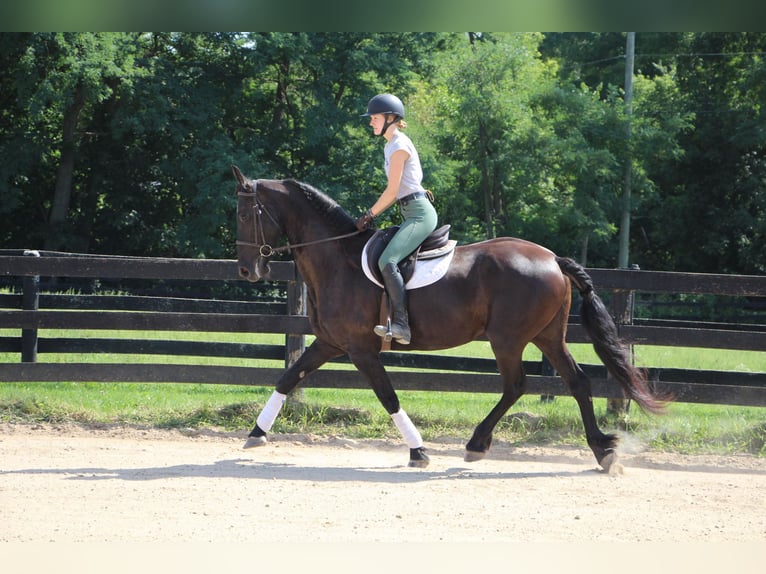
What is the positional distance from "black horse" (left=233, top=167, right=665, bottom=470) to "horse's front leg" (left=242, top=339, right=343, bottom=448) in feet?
0.28

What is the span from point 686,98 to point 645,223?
5458 mm

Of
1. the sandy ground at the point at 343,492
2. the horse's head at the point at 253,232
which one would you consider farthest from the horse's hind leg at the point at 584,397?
the horse's head at the point at 253,232

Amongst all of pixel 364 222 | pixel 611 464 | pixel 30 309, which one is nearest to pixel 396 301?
pixel 364 222

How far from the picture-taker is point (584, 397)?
699 cm

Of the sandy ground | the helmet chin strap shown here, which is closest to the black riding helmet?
the helmet chin strap

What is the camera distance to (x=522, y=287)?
6.83 meters

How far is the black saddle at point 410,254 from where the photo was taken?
6.88m

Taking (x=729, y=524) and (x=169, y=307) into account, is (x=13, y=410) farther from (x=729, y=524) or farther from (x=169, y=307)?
(x=729, y=524)

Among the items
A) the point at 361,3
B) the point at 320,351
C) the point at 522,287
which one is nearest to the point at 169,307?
the point at 320,351

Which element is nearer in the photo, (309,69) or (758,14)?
(758,14)

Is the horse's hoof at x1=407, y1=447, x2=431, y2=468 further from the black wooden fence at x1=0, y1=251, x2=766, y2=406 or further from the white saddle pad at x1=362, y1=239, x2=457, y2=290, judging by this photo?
the black wooden fence at x1=0, y1=251, x2=766, y2=406

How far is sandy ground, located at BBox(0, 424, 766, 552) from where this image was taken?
5.05 meters

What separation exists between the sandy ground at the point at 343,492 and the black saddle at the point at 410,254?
1.56 metres

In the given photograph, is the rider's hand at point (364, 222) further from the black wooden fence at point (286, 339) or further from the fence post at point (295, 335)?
the fence post at point (295, 335)
